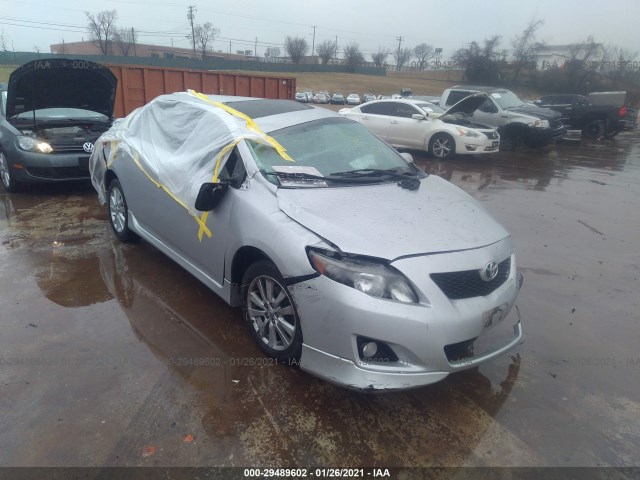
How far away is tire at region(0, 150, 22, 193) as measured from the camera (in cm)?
684

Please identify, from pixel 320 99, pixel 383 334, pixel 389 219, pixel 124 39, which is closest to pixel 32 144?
pixel 389 219

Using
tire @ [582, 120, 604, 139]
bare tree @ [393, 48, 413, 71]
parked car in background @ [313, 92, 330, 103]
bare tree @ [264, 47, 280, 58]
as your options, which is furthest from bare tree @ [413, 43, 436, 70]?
tire @ [582, 120, 604, 139]

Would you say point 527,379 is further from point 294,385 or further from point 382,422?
→ point 294,385

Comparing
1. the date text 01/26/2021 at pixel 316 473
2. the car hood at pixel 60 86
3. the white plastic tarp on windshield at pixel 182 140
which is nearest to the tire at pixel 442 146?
the car hood at pixel 60 86

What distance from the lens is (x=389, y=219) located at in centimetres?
291

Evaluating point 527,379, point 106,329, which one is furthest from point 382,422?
point 106,329

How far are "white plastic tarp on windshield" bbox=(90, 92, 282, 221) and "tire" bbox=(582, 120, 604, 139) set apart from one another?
1782cm

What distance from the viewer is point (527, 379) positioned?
10.1 ft

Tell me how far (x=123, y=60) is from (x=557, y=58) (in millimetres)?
49831

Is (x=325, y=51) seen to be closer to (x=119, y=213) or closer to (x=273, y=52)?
(x=273, y=52)

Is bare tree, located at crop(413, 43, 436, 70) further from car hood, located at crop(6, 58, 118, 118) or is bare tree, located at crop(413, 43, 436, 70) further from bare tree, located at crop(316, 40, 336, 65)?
car hood, located at crop(6, 58, 118, 118)

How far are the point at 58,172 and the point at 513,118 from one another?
39.9 feet

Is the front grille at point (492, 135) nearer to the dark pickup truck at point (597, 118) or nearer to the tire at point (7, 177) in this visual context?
the dark pickup truck at point (597, 118)

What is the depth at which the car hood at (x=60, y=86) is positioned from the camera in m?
6.62
